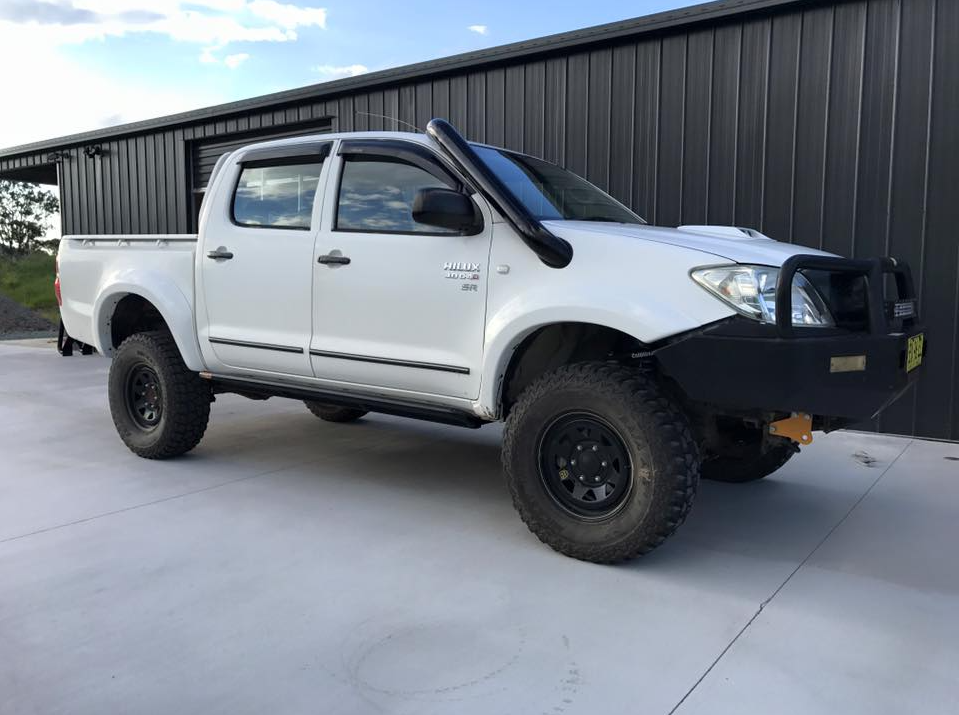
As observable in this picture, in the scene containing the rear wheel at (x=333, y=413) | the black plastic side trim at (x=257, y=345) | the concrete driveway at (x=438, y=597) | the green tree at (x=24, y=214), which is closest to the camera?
the concrete driveway at (x=438, y=597)

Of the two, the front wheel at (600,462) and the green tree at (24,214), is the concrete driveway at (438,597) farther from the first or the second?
the green tree at (24,214)

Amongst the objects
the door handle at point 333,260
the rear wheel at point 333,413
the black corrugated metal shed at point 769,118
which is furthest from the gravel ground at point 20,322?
the door handle at point 333,260

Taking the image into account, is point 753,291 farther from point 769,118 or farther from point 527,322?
point 769,118

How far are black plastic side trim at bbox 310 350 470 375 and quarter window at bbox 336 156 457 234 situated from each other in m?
0.65

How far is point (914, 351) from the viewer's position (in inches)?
133

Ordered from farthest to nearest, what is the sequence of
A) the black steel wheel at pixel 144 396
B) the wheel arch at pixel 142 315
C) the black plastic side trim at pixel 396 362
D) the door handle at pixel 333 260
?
1. the black steel wheel at pixel 144 396
2. the wheel arch at pixel 142 315
3. the door handle at pixel 333 260
4. the black plastic side trim at pixel 396 362

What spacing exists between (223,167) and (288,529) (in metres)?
2.38

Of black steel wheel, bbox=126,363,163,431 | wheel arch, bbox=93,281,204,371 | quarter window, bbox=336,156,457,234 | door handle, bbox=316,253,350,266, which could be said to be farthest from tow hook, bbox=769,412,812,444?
black steel wheel, bbox=126,363,163,431

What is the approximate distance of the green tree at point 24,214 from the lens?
39.9 m

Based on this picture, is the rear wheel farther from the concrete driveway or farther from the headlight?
the headlight

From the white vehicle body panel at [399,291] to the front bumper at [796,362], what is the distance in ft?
0.36

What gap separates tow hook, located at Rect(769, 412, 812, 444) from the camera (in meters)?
3.22

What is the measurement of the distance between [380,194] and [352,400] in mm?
1113

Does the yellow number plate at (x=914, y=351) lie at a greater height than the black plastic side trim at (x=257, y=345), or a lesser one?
greater
